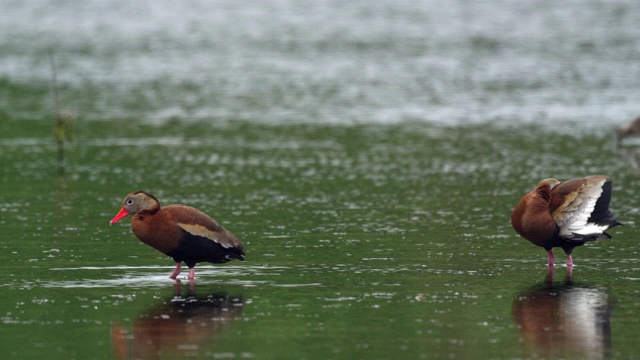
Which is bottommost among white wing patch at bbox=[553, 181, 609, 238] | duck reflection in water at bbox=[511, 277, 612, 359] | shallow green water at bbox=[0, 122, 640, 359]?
duck reflection in water at bbox=[511, 277, 612, 359]

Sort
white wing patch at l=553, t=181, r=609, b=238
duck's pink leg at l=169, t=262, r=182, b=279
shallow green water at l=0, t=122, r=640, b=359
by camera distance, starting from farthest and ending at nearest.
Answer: white wing patch at l=553, t=181, r=609, b=238 → duck's pink leg at l=169, t=262, r=182, b=279 → shallow green water at l=0, t=122, r=640, b=359

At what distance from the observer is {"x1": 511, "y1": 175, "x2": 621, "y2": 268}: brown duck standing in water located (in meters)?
17.7

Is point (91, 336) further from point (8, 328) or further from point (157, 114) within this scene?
point (157, 114)

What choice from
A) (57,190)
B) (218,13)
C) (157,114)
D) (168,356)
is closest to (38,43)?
(218,13)

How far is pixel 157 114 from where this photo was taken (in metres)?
43.5

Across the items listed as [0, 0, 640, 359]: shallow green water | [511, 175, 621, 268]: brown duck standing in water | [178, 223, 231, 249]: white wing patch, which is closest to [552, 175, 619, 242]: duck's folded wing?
[511, 175, 621, 268]: brown duck standing in water

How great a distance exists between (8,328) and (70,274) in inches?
130

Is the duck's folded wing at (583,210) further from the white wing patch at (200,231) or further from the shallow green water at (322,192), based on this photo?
the white wing patch at (200,231)

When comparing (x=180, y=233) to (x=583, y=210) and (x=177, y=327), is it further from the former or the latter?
(x=583, y=210)

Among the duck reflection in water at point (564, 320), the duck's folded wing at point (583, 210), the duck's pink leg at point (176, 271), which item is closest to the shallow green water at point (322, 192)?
the duck reflection in water at point (564, 320)

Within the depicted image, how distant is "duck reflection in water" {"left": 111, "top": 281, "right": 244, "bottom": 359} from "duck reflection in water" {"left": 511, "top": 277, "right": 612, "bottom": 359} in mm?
3153

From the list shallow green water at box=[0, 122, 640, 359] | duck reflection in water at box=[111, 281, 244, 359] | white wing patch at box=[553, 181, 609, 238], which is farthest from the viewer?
white wing patch at box=[553, 181, 609, 238]

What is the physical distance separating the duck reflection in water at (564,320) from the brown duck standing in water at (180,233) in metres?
3.76

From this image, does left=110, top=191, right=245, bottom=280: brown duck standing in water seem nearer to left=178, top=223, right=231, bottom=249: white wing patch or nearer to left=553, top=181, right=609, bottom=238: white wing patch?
left=178, top=223, right=231, bottom=249: white wing patch
